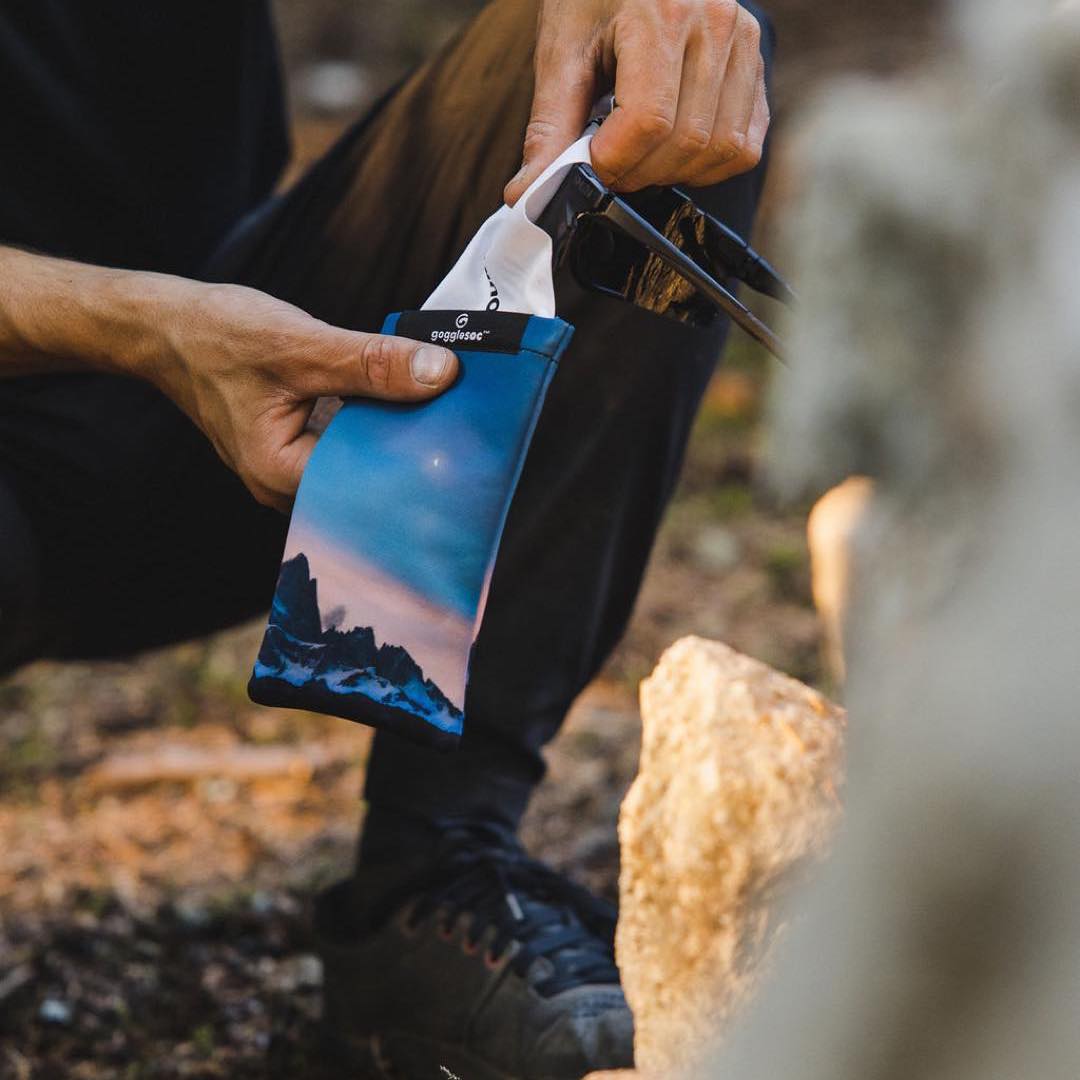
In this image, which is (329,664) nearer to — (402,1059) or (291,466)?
(291,466)

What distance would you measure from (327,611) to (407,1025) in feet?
1.79

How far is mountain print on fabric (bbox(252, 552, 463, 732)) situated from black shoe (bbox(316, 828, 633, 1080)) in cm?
41

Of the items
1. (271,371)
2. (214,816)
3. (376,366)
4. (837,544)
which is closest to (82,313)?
(271,371)

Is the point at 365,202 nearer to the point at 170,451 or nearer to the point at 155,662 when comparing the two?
the point at 170,451

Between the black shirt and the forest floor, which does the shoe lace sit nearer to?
the forest floor

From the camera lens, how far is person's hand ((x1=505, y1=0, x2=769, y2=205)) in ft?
3.10

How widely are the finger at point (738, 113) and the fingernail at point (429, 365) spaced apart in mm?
287

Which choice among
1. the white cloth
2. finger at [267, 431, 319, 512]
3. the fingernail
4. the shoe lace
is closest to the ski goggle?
the white cloth

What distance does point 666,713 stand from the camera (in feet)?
3.05

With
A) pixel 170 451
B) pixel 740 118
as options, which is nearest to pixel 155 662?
pixel 170 451

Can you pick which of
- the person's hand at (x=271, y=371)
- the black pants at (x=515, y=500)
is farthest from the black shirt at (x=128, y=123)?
the person's hand at (x=271, y=371)

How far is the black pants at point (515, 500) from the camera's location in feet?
4.05

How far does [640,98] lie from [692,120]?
53mm

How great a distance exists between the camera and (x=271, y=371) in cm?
95
